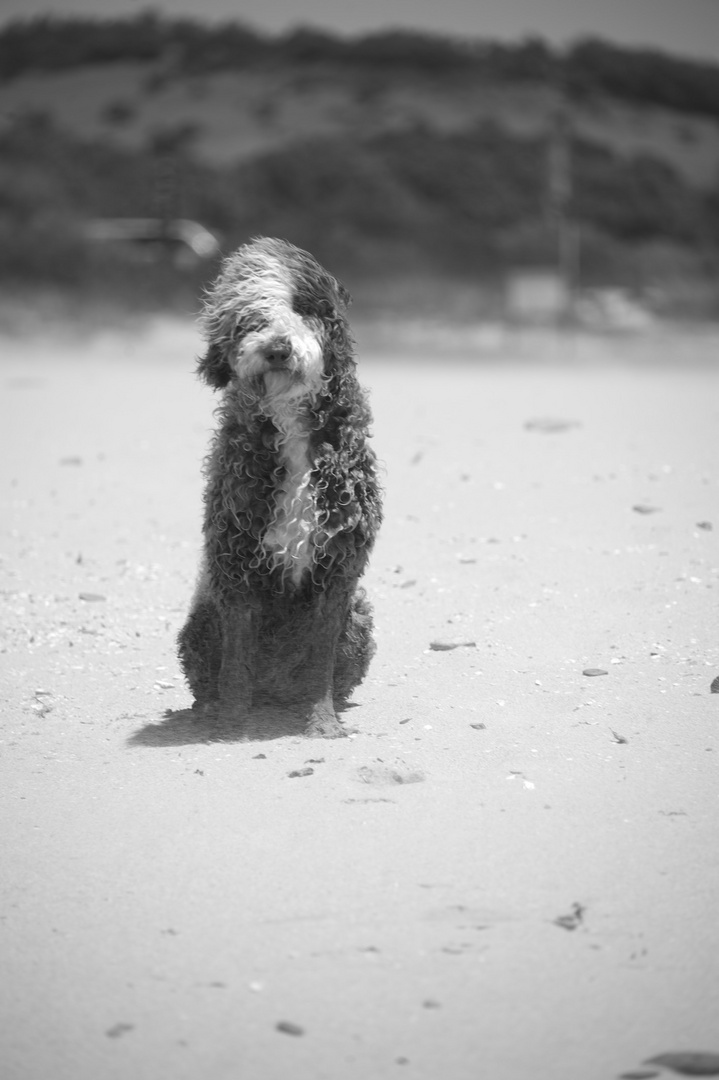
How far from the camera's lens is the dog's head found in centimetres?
533

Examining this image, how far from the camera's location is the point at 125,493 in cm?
1100

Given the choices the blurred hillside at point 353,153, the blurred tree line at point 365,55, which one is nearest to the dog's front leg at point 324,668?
the blurred hillside at point 353,153

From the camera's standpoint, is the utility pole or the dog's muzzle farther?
the utility pole

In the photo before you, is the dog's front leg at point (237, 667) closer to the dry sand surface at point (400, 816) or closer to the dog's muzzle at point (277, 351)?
the dry sand surface at point (400, 816)

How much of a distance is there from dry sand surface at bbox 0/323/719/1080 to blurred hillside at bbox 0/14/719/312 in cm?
2572

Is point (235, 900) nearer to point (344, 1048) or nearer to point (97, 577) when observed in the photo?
point (344, 1048)

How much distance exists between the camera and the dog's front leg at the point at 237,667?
5.85m

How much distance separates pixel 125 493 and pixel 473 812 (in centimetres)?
633

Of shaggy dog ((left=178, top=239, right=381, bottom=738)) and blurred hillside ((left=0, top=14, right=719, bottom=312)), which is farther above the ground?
blurred hillside ((left=0, top=14, right=719, bottom=312))

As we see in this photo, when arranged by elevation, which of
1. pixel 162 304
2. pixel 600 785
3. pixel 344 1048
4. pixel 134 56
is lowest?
pixel 344 1048

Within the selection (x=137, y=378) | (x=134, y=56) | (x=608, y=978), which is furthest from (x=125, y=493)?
(x=134, y=56)

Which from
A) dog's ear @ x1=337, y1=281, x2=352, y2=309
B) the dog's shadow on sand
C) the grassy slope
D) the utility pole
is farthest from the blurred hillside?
dog's ear @ x1=337, y1=281, x2=352, y2=309

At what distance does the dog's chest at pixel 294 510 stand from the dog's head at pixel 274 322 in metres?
0.29

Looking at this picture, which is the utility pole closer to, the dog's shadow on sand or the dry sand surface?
the dry sand surface
